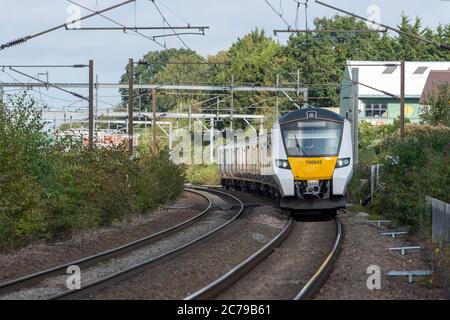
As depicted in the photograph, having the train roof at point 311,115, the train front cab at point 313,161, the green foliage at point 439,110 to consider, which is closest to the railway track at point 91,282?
the train front cab at point 313,161

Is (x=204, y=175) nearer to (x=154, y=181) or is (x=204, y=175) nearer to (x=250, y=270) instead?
(x=154, y=181)

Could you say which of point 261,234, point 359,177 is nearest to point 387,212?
point 261,234

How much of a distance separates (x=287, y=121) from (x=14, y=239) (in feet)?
29.2

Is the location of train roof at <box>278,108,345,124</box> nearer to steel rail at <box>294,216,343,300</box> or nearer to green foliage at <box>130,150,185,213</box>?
green foliage at <box>130,150,185,213</box>

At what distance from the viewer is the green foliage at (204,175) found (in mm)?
70250

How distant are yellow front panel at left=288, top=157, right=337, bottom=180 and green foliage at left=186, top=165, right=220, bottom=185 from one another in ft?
149

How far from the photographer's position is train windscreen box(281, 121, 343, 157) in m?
23.9

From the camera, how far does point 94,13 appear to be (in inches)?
886

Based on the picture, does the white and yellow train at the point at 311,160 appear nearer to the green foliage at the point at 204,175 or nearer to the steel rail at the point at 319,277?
the steel rail at the point at 319,277

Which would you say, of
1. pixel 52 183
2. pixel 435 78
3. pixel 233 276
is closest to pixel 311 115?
pixel 52 183

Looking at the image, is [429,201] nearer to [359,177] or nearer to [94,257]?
[94,257]

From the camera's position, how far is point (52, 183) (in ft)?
68.9

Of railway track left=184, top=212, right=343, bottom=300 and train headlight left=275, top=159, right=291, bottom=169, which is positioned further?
train headlight left=275, top=159, right=291, bottom=169

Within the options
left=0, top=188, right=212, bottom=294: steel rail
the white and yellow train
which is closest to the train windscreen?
the white and yellow train
